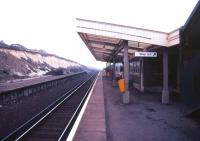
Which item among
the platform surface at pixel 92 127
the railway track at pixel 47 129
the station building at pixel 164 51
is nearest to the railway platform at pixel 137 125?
the platform surface at pixel 92 127

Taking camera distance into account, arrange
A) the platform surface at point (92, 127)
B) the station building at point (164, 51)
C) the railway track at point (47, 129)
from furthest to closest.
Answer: the railway track at point (47, 129)
the platform surface at point (92, 127)
the station building at point (164, 51)

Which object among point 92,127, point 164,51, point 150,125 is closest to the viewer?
point 92,127

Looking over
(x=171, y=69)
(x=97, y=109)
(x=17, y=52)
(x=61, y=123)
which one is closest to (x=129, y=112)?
(x=97, y=109)

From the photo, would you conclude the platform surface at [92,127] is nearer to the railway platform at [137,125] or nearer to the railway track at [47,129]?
the railway platform at [137,125]

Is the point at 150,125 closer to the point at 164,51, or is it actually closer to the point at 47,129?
the point at 47,129

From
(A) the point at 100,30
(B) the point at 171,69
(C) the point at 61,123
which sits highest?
(A) the point at 100,30

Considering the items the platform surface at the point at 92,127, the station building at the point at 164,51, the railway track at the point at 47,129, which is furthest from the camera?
the railway track at the point at 47,129

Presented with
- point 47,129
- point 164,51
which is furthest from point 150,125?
point 164,51

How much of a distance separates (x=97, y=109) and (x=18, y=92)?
22.1ft

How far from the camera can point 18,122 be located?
419 inches

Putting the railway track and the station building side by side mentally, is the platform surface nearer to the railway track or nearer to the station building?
the railway track

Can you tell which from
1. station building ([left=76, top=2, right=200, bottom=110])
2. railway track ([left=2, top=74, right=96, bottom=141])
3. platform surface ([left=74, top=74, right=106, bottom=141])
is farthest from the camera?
railway track ([left=2, top=74, right=96, bottom=141])

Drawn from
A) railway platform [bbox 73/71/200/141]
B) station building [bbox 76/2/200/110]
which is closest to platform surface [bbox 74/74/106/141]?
railway platform [bbox 73/71/200/141]

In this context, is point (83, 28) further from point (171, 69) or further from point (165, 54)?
point (171, 69)
